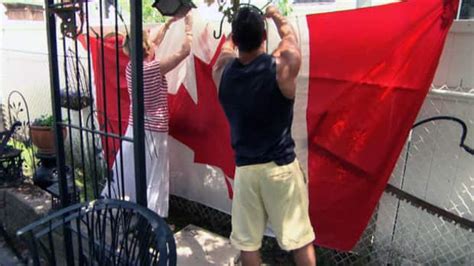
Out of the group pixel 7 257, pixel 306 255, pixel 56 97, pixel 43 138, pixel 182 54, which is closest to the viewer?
pixel 306 255

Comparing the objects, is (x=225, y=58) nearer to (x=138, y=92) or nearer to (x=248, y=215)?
(x=138, y=92)

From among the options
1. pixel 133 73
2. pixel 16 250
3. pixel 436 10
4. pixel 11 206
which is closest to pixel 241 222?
pixel 133 73

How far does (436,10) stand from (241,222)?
5.08 ft

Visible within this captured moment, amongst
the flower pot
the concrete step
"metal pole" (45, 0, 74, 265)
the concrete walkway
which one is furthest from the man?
the flower pot

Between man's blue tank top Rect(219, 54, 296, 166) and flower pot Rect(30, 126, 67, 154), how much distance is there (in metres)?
2.95

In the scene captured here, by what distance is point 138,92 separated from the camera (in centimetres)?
188

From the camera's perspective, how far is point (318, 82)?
2.50 meters

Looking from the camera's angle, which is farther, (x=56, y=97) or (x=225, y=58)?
(x=56, y=97)

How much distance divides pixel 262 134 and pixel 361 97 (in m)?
0.68

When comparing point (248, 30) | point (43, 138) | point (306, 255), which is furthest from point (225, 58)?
point (43, 138)

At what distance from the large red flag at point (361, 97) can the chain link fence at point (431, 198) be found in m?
0.24

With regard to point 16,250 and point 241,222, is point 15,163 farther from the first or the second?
point 241,222

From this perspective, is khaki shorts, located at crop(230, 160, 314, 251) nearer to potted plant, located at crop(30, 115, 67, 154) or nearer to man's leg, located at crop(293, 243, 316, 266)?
man's leg, located at crop(293, 243, 316, 266)

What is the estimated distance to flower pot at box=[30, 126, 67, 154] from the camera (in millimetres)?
4344
